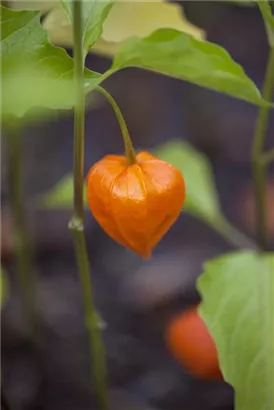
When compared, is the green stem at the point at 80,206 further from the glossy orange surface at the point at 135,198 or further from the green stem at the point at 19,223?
the green stem at the point at 19,223

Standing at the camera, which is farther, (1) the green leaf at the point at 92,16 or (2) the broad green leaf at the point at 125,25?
(2) the broad green leaf at the point at 125,25

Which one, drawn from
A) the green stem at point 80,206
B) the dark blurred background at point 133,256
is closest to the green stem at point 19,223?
the dark blurred background at point 133,256

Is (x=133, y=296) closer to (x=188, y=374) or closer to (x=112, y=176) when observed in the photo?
(x=188, y=374)

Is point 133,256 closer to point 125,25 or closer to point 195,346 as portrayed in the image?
point 195,346

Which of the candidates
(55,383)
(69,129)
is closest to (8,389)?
(55,383)

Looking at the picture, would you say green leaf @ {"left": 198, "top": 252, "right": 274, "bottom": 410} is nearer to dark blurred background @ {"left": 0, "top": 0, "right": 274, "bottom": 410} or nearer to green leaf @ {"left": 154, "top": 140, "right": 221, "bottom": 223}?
green leaf @ {"left": 154, "top": 140, "right": 221, "bottom": 223}

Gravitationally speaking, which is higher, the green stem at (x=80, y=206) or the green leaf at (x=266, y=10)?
the green leaf at (x=266, y=10)

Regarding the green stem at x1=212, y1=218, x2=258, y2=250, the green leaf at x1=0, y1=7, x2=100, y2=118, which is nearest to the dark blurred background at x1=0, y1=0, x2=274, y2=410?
the green stem at x1=212, y1=218, x2=258, y2=250
